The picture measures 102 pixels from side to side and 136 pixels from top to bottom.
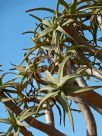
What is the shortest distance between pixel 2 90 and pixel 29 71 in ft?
0.93

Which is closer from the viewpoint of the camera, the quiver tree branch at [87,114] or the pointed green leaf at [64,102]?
the pointed green leaf at [64,102]

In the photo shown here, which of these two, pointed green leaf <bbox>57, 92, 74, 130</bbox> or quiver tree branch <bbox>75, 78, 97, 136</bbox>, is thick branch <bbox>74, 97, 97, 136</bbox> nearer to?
quiver tree branch <bbox>75, 78, 97, 136</bbox>

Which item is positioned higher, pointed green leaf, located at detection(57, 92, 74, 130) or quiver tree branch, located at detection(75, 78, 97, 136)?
pointed green leaf, located at detection(57, 92, 74, 130)

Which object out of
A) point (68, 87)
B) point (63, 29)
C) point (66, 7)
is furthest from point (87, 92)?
point (66, 7)

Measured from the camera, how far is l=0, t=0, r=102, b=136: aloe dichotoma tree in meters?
2.21

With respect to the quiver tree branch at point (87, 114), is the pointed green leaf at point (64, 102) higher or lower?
higher

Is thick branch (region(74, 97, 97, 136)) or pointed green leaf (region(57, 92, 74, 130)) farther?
thick branch (region(74, 97, 97, 136))

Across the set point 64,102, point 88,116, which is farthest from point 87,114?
point 64,102

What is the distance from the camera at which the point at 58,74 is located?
7.43 ft

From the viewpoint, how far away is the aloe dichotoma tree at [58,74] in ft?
7.25

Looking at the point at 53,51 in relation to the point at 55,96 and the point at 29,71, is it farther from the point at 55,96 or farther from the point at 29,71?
the point at 55,96

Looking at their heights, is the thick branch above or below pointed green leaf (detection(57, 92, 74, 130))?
below

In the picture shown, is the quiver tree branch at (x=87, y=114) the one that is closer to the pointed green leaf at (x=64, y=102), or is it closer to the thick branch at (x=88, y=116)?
the thick branch at (x=88, y=116)

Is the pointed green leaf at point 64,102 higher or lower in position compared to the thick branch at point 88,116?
higher
